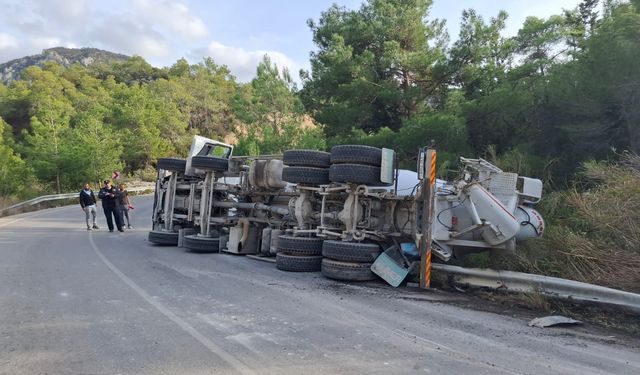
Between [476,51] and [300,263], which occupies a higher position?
[476,51]

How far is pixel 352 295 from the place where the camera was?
6336mm

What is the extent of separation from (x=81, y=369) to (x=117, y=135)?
42445 mm

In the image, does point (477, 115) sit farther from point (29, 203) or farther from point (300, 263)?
point (29, 203)

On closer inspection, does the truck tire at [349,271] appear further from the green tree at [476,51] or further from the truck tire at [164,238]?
the green tree at [476,51]

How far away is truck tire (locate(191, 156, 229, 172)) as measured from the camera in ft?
33.8

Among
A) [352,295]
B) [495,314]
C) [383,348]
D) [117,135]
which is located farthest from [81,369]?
[117,135]

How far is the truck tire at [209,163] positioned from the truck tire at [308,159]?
8.45 feet

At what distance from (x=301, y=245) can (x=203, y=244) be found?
3.01 metres

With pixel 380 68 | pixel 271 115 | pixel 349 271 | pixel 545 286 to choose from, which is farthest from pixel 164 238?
pixel 271 115

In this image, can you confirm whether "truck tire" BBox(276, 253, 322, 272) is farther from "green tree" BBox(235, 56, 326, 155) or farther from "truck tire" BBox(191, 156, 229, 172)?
"green tree" BBox(235, 56, 326, 155)

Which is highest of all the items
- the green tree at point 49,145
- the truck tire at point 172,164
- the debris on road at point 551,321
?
the green tree at point 49,145

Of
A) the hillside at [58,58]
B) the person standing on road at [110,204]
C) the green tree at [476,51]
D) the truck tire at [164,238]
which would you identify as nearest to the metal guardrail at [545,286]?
the truck tire at [164,238]

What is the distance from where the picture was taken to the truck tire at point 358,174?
Result: 736 centimetres

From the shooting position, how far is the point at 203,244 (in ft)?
32.8
